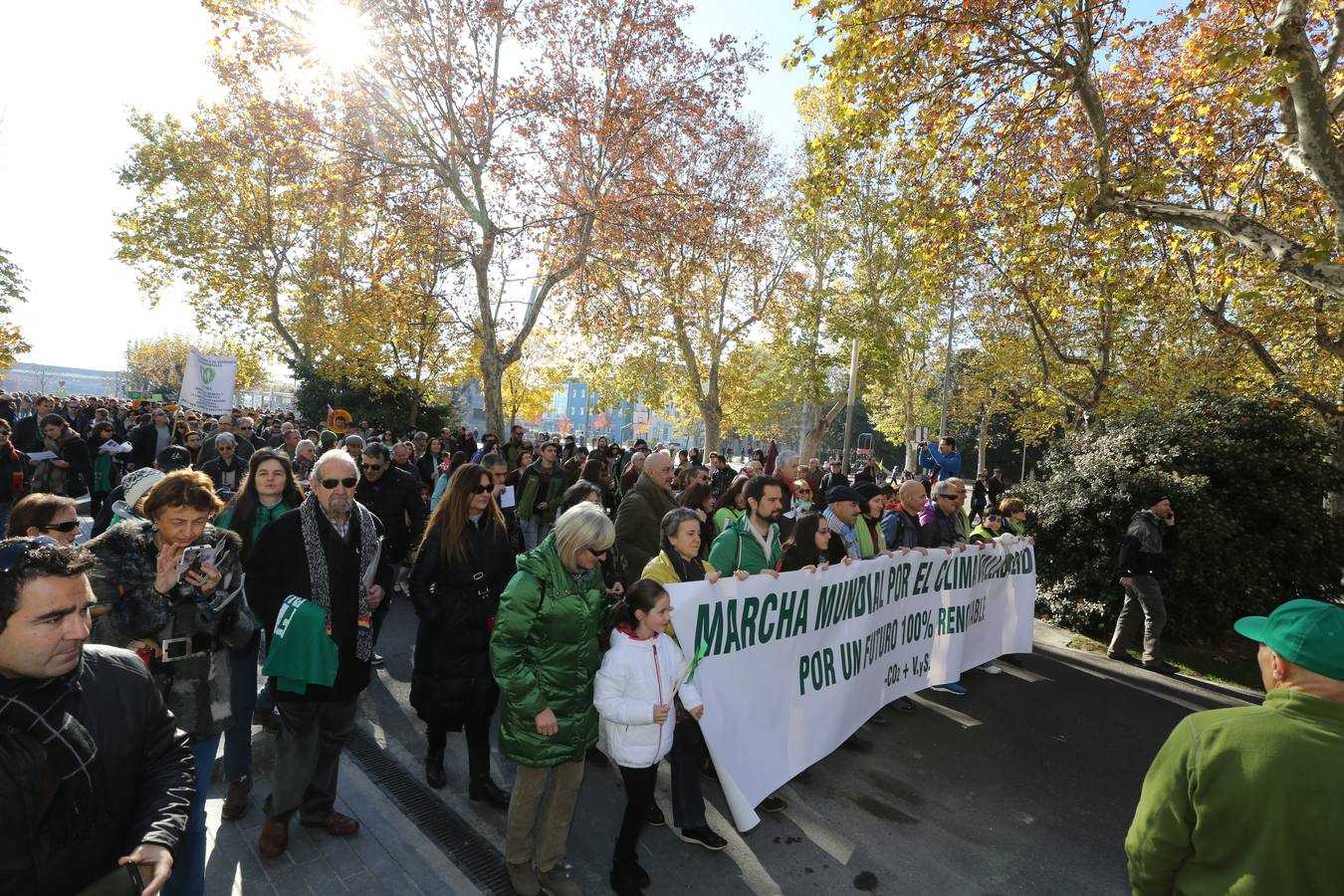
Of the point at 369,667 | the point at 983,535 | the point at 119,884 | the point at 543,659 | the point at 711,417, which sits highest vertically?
the point at 711,417

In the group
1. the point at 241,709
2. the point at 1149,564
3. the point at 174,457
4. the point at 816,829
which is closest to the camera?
the point at 241,709

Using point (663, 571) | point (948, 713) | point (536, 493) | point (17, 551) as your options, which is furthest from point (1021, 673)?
point (17, 551)

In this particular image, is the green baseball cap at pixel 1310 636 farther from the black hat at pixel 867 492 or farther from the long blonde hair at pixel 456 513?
the black hat at pixel 867 492

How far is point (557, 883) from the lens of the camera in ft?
10.1

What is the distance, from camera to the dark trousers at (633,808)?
3121 mm

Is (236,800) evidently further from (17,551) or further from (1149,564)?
(1149,564)

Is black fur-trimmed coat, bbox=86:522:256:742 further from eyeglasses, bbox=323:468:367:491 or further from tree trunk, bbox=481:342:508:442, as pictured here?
tree trunk, bbox=481:342:508:442

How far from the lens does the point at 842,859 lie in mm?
3654

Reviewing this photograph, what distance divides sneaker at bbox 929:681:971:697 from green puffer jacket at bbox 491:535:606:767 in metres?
4.58

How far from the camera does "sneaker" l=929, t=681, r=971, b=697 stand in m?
6.43

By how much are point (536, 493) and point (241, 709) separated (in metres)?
5.37

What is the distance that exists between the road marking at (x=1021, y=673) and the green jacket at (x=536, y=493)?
562 centimetres

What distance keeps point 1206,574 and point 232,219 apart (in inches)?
1167

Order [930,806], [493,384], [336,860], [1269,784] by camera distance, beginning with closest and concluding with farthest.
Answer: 1. [1269,784]
2. [336,860]
3. [930,806]
4. [493,384]
